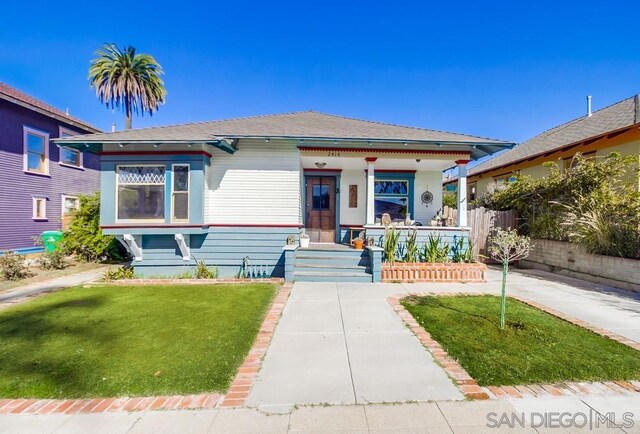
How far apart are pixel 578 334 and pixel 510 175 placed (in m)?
12.9

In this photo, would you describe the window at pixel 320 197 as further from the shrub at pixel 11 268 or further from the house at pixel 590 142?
the shrub at pixel 11 268

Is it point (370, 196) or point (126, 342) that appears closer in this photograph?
point (126, 342)

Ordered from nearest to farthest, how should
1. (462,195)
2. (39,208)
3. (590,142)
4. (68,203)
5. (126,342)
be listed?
(126,342)
(462,195)
(590,142)
(39,208)
(68,203)

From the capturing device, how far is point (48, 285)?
6891 millimetres

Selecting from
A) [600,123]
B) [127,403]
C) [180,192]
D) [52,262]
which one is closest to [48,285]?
[52,262]

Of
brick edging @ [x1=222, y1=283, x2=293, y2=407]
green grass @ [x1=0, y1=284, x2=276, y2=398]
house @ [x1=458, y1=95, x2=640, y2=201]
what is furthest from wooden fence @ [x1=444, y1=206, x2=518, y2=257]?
green grass @ [x1=0, y1=284, x2=276, y2=398]

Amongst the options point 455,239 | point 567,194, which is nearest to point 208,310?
point 455,239

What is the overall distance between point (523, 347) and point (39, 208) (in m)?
17.6

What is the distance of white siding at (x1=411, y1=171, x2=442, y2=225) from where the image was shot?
10055mm

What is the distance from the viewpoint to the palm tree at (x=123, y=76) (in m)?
17.8

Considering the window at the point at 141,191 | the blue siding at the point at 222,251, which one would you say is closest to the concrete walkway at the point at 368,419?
the window at the point at 141,191

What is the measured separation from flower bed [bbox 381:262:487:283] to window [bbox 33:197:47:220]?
1498 cm

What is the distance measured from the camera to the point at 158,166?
7160 mm

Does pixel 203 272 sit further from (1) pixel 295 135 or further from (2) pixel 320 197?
(2) pixel 320 197
